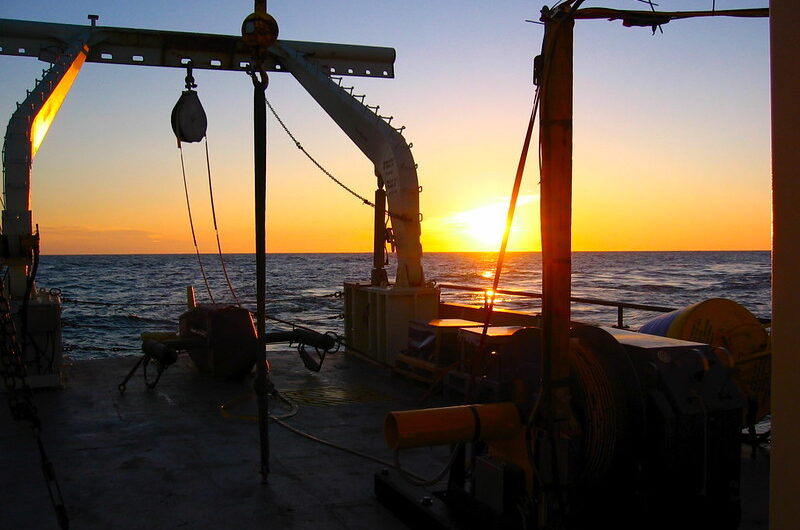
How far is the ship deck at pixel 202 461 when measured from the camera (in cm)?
565

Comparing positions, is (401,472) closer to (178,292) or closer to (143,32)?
(143,32)

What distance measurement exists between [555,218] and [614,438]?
156 centimetres

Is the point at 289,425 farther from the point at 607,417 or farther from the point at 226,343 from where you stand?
the point at 607,417

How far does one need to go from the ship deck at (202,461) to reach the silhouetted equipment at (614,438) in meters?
1.04

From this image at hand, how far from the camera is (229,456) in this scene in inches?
285

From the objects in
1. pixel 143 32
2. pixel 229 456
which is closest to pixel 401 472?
pixel 229 456

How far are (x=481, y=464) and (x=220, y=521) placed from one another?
85.3 inches

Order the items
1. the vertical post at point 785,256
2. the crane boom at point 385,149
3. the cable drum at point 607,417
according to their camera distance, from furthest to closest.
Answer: the crane boom at point 385,149, the cable drum at point 607,417, the vertical post at point 785,256

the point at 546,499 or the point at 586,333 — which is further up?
the point at 586,333

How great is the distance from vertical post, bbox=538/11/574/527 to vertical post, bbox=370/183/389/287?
29.6ft

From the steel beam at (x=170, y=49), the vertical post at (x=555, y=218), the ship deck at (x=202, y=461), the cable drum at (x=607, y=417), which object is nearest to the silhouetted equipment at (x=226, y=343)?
the ship deck at (x=202, y=461)

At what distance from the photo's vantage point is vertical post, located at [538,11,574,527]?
4.34m

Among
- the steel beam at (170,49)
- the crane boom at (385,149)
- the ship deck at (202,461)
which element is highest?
the steel beam at (170,49)

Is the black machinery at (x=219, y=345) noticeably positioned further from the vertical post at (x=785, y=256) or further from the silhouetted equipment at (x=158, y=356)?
the vertical post at (x=785, y=256)
